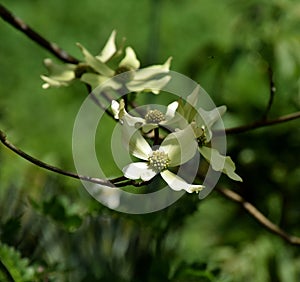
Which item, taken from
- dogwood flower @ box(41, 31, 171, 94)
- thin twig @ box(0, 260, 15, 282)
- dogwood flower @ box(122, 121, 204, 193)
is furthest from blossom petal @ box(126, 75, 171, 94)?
thin twig @ box(0, 260, 15, 282)

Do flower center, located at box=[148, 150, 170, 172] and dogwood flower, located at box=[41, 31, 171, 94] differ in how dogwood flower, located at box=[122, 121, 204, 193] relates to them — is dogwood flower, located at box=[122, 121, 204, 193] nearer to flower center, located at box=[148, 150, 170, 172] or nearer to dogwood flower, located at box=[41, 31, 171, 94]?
flower center, located at box=[148, 150, 170, 172]

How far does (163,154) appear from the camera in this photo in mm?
645

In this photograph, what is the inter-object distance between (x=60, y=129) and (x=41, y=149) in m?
0.10

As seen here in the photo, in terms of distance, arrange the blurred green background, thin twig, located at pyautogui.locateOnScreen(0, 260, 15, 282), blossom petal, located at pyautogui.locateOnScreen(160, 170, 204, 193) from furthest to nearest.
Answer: the blurred green background → thin twig, located at pyautogui.locateOnScreen(0, 260, 15, 282) → blossom petal, located at pyautogui.locateOnScreen(160, 170, 204, 193)

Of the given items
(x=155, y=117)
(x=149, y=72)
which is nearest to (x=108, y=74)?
(x=149, y=72)

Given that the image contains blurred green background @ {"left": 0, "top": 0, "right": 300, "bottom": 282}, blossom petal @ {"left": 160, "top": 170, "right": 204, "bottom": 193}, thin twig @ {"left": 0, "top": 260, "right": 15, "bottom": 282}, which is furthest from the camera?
blurred green background @ {"left": 0, "top": 0, "right": 300, "bottom": 282}

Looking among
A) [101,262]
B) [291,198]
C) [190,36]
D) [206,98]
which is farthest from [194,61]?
[190,36]

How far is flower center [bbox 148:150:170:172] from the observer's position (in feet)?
2.09

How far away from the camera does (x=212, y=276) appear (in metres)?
0.84

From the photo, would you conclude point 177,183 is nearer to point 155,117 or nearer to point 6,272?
point 155,117

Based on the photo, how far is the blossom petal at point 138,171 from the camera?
2.01 feet

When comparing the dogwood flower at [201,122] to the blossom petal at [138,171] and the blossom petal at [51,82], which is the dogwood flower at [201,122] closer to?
the blossom petal at [138,171]

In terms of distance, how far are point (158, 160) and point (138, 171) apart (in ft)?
0.08

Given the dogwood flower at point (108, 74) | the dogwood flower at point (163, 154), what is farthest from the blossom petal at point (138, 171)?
the dogwood flower at point (108, 74)
